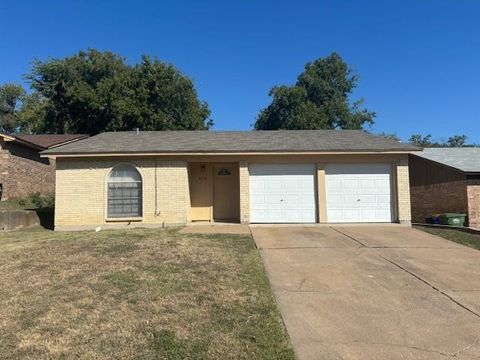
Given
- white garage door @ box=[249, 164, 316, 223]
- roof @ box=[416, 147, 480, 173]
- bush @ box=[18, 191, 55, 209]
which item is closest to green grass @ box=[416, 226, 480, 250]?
white garage door @ box=[249, 164, 316, 223]

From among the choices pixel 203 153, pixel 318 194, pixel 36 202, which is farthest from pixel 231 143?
pixel 36 202

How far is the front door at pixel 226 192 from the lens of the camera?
53.2 feet

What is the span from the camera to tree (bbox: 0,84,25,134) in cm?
5262

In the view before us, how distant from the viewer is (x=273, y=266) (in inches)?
318

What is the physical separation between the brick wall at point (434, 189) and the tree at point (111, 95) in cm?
1915

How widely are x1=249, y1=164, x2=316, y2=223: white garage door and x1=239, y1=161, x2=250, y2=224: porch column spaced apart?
23cm

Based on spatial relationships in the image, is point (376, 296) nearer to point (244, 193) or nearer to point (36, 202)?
point (244, 193)

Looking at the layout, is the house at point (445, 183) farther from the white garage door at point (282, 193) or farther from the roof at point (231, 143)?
the white garage door at point (282, 193)

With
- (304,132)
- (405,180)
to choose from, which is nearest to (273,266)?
(405,180)

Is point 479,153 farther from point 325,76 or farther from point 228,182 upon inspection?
point 325,76

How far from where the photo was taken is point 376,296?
6.25 m

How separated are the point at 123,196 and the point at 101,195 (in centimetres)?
75

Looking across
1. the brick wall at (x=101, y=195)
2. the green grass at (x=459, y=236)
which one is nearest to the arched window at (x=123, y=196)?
the brick wall at (x=101, y=195)

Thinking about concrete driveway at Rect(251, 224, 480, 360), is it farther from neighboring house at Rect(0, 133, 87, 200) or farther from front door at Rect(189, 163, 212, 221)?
neighboring house at Rect(0, 133, 87, 200)
